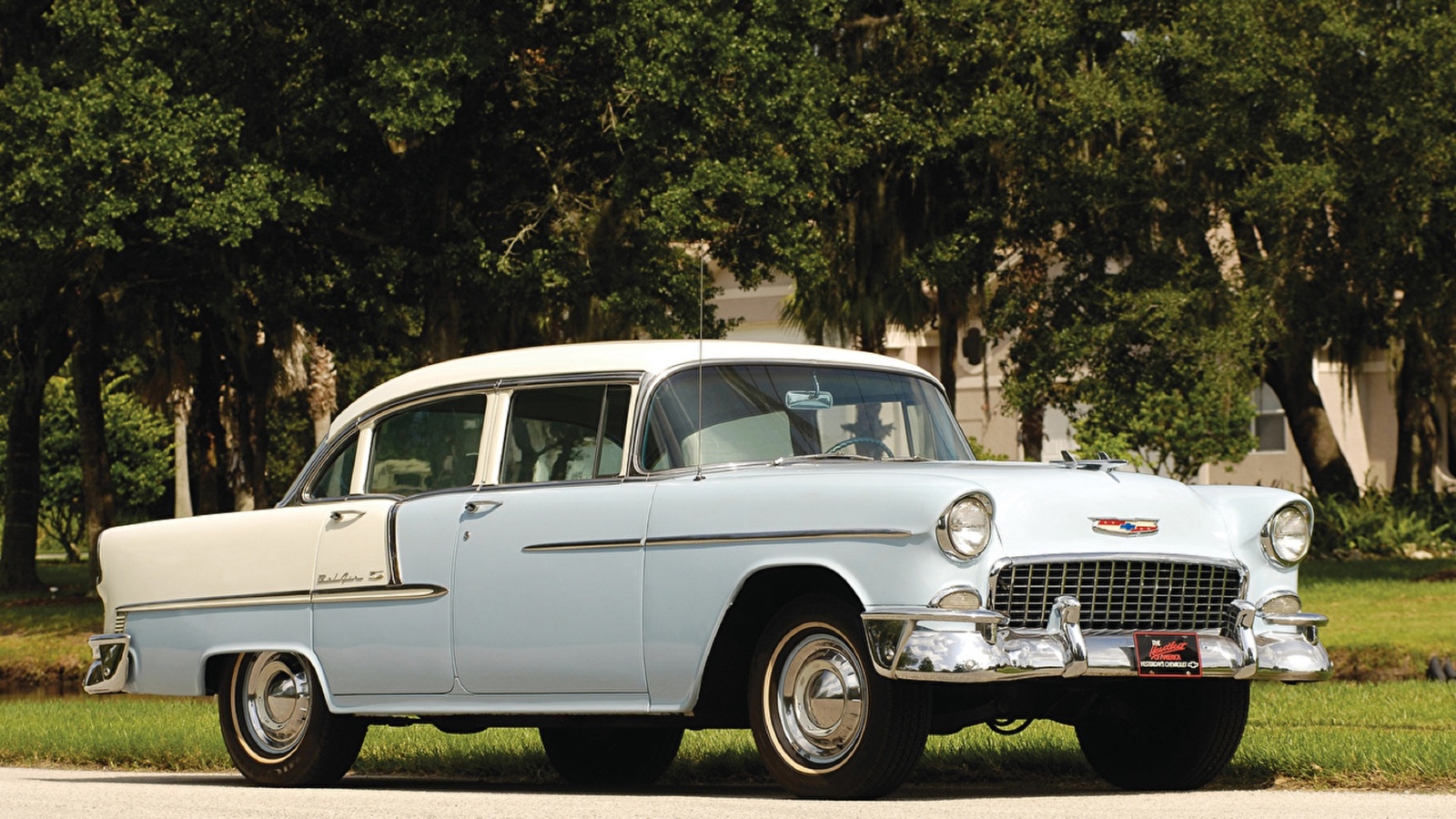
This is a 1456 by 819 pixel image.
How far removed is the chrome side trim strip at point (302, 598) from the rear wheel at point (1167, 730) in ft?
9.44

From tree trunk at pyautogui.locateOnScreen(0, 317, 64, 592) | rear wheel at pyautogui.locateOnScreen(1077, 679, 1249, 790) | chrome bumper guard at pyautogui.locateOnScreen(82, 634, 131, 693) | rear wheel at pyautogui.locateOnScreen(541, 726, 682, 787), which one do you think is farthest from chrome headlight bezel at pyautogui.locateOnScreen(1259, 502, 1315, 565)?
tree trunk at pyautogui.locateOnScreen(0, 317, 64, 592)

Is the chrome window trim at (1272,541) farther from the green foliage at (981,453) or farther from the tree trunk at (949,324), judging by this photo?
the tree trunk at (949,324)

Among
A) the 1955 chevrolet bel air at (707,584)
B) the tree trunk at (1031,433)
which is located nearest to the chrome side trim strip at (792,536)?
the 1955 chevrolet bel air at (707,584)

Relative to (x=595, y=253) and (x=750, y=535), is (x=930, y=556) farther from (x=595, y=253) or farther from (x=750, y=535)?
(x=595, y=253)

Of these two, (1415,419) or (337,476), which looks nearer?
(337,476)

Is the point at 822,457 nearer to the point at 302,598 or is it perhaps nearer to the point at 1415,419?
the point at 302,598

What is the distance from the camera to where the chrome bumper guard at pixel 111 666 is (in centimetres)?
1003

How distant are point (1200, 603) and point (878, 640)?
1462 millimetres

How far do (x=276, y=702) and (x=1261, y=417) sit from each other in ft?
127

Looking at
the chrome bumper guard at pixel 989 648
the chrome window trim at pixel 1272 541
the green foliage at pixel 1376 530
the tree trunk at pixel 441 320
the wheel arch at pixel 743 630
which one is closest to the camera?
the chrome bumper guard at pixel 989 648

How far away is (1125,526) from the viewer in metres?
7.67

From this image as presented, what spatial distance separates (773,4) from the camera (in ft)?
72.2

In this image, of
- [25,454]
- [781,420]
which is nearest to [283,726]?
[781,420]

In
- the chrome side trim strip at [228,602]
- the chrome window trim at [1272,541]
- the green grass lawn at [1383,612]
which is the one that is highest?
the chrome window trim at [1272,541]
